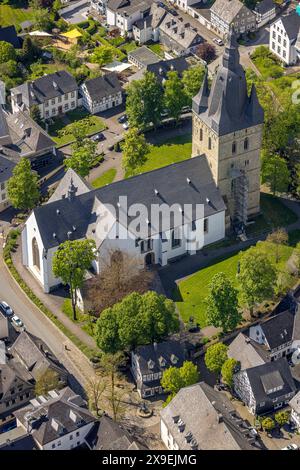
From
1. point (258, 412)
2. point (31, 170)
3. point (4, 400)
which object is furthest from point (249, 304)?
point (31, 170)

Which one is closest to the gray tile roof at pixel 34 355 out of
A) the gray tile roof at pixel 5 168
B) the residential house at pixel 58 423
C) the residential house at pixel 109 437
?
the residential house at pixel 58 423

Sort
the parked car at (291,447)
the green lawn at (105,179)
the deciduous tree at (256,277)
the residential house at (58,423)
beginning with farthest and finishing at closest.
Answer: the green lawn at (105,179), the deciduous tree at (256,277), the parked car at (291,447), the residential house at (58,423)

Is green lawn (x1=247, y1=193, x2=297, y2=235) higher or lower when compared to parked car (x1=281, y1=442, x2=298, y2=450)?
higher

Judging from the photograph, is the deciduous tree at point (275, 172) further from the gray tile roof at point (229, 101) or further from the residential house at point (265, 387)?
the residential house at point (265, 387)

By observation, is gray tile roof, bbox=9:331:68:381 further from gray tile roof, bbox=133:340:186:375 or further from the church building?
the church building

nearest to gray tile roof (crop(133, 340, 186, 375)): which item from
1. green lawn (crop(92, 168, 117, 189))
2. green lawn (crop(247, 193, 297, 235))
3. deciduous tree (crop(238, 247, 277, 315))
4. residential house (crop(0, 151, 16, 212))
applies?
deciduous tree (crop(238, 247, 277, 315))

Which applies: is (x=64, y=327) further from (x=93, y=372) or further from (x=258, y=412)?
(x=258, y=412)
